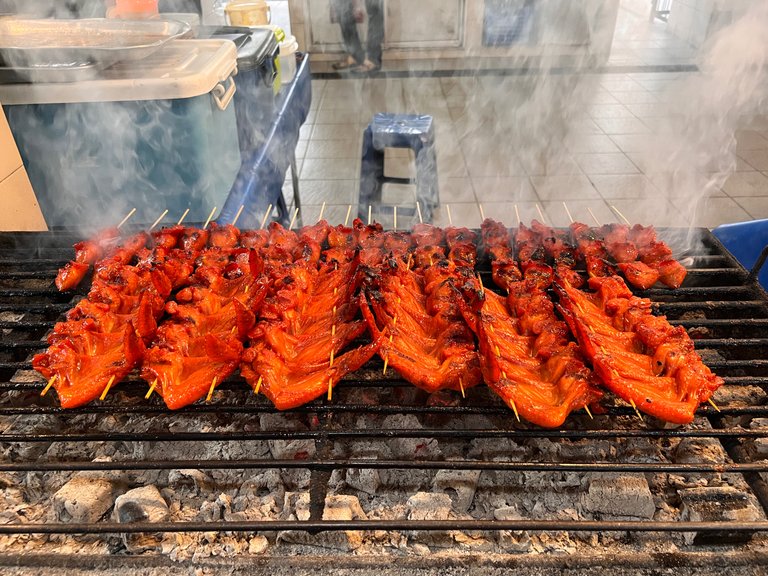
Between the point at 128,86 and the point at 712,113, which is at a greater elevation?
the point at 128,86

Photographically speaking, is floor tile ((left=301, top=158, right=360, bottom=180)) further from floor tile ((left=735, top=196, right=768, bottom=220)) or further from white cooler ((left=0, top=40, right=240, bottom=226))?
floor tile ((left=735, top=196, right=768, bottom=220))

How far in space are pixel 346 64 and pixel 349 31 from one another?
77 centimetres

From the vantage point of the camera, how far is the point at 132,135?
396cm

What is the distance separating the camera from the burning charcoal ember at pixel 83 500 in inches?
97.7

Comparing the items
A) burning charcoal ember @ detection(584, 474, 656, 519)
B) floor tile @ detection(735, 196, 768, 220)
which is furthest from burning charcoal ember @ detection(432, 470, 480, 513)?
floor tile @ detection(735, 196, 768, 220)

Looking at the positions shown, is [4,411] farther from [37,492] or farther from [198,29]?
[198,29]

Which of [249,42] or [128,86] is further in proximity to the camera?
[249,42]

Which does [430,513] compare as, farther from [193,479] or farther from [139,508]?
[139,508]

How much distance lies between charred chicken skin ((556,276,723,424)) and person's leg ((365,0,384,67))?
11.1 m

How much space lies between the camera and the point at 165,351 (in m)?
2.66

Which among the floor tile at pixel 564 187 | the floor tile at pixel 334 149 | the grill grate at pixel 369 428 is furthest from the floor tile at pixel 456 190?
the grill grate at pixel 369 428

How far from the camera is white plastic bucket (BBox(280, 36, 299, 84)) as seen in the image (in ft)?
21.6

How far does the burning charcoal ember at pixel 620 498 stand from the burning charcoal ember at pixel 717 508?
157 mm

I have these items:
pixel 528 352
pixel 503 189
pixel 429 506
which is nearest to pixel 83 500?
pixel 429 506
